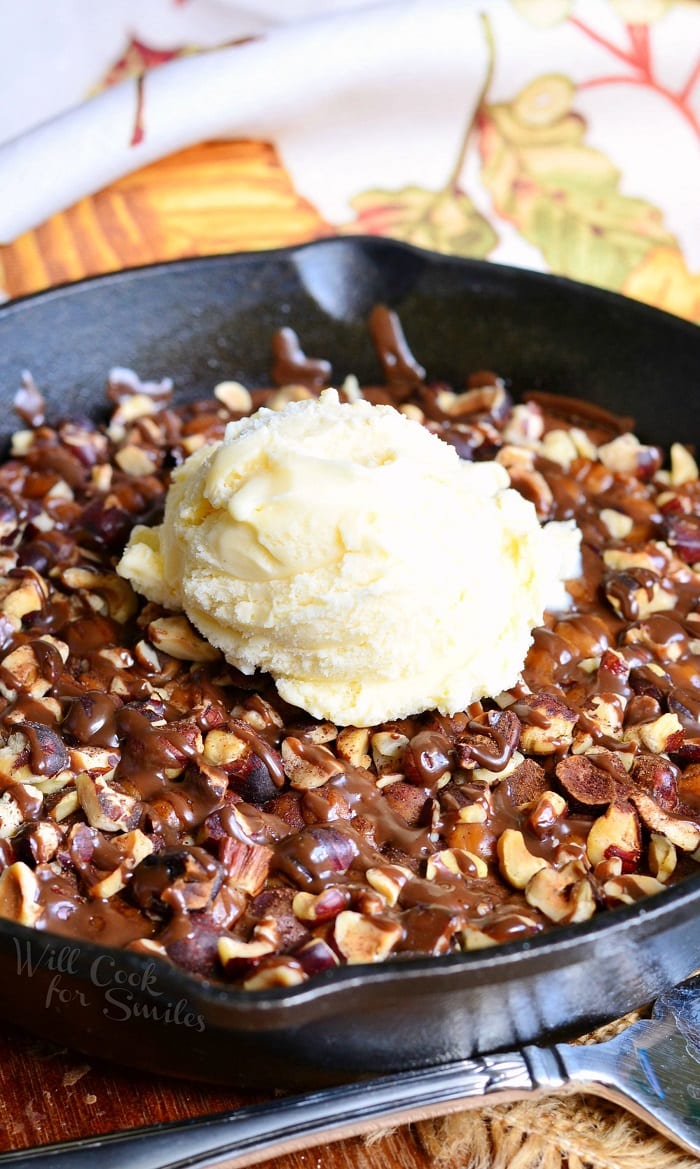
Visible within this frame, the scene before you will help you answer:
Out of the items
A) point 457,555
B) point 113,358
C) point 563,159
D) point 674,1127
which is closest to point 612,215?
point 563,159

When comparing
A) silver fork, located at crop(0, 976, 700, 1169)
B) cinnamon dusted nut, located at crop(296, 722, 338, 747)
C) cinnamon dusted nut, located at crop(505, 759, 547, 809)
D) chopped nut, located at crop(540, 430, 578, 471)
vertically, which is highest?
chopped nut, located at crop(540, 430, 578, 471)

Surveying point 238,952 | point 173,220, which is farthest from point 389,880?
point 173,220

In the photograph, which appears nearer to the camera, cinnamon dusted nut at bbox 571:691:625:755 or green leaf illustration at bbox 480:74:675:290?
cinnamon dusted nut at bbox 571:691:625:755

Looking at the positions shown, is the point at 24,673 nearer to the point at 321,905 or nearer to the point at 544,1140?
the point at 321,905

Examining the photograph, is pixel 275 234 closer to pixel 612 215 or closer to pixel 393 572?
pixel 612 215

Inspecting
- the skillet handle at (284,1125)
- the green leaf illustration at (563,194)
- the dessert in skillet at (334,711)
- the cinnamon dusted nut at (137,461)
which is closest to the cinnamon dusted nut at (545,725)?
the dessert in skillet at (334,711)

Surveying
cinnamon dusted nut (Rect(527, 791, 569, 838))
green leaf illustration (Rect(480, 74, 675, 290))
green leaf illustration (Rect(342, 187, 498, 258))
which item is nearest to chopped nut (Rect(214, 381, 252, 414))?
green leaf illustration (Rect(342, 187, 498, 258))

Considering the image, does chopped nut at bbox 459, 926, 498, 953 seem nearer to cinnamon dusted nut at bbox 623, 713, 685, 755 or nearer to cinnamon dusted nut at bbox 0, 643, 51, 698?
cinnamon dusted nut at bbox 623, 713, 685, 755
